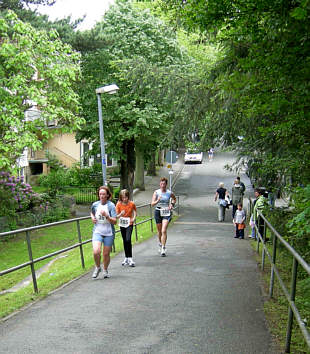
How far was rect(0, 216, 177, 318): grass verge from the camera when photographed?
7.92 meters

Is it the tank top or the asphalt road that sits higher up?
the tank top

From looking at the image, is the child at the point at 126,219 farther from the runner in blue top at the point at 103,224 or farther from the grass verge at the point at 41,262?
the runner in blue top at the point at 103,224

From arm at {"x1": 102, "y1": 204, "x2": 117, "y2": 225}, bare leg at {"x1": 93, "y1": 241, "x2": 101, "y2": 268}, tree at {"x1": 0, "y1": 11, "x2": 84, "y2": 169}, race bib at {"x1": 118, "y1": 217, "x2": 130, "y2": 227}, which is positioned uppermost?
tree at {"x1": 0, "y1": 11, "x2": 84, "y2": 169}

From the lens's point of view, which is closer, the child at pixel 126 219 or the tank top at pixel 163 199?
the child at pixel 126 219

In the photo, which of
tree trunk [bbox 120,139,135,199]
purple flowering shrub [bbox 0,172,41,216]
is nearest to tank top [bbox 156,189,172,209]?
purple flowering shrub [bbox 0,172,41,216]

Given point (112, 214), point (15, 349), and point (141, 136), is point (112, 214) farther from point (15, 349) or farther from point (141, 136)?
point (141, 136)

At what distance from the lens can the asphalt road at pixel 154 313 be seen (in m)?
5.36

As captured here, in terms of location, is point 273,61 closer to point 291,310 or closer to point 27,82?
point 291,310

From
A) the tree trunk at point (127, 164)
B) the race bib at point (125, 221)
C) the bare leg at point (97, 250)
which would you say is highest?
the tree trunk at point (127, 164)

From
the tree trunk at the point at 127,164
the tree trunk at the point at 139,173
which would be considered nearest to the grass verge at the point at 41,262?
the tree trunk at the point at 127,164

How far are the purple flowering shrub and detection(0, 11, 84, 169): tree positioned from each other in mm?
1937

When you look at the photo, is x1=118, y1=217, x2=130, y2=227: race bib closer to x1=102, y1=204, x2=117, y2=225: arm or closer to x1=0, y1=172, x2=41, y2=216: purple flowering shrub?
x1=102, y1=204, x2=117, y2=225: arm

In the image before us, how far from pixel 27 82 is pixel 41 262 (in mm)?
11687

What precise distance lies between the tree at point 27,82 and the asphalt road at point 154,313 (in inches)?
296
